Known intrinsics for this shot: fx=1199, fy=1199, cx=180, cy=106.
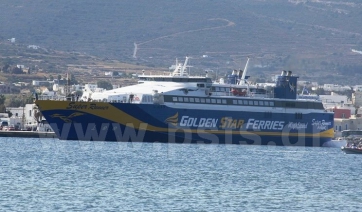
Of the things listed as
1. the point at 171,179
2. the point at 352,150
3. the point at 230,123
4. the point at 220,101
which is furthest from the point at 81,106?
the point at 171,179

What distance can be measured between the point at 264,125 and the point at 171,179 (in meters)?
38.7

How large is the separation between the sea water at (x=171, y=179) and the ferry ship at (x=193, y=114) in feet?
10.4

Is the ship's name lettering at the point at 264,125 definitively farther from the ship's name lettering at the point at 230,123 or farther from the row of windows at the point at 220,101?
the row of windows at the point at 220,101

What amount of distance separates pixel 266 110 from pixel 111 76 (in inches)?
4199

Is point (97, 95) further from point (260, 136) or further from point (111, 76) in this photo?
point (111, 76)

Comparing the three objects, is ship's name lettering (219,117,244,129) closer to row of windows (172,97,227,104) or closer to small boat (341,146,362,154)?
row of windows (172,97,227,104)

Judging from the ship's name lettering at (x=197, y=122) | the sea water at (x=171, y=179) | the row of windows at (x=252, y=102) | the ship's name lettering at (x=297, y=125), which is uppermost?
the row of windows at (x=252, y=102)

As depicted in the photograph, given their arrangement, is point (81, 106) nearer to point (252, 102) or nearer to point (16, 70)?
point (252, 102)

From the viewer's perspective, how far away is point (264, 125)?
94375mm

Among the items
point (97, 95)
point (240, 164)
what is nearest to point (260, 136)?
point (97, 95)

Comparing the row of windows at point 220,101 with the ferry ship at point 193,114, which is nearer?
the ferry ship at point 193,114

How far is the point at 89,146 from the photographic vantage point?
82.0 metres

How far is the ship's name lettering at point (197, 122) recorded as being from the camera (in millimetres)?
89438

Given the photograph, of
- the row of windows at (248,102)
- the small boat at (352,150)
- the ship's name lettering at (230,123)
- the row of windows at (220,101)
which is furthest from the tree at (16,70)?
the small boat at (352,150)
